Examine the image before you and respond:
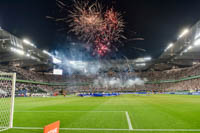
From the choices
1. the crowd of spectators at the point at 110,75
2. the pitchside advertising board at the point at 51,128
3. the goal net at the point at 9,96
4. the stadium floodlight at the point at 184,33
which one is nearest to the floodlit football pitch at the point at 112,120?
the goal net at the point at 9,96

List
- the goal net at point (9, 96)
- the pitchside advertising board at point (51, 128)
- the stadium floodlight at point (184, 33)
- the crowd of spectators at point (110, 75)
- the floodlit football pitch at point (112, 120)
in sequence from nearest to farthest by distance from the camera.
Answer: the pitchside advertising board at point (51, 128) < the floodlit football pitch at point (112, 120) < the goal net at point (9, 96) < the stadium floodlight at point (184, 33) < the crowd of spectators at point (110, 75)

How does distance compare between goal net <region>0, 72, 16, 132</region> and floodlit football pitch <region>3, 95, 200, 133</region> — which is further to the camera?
goal net <region>0, 72, 16, 132</region>

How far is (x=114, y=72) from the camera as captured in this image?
89.1 m

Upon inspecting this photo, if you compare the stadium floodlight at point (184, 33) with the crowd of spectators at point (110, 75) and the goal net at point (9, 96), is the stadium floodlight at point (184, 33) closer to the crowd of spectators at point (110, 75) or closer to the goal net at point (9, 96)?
the crowd of spectators at point (110, 75)

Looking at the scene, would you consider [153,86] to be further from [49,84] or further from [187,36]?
[49,84]

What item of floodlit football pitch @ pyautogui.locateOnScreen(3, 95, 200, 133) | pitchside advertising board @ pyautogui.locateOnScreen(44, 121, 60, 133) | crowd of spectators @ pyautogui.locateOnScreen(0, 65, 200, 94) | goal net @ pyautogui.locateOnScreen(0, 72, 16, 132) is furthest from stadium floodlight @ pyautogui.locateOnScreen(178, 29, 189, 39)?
pitchside advertising board @ pyautogui.locateOnScreen(44, 121, 60, 133)

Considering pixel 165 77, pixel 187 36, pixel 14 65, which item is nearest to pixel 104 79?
pixel 165 77

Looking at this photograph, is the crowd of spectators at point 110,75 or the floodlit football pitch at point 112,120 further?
the crowd of spectators at point 110,75

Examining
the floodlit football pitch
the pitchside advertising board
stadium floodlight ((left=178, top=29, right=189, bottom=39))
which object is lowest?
the floodlit football pitch

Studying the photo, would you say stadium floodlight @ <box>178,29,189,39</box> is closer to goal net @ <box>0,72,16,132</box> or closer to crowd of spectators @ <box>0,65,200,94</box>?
A: crowd of spectators @ <box>0,65,200,94</box>

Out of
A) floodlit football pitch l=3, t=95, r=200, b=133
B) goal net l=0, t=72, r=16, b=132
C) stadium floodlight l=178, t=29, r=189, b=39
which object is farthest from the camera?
Result: stadium floodlight l=178, t=29, r=189, b=39

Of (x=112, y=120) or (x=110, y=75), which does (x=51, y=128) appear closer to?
(x=112, y=120)

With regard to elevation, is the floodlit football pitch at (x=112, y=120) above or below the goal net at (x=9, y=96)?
below

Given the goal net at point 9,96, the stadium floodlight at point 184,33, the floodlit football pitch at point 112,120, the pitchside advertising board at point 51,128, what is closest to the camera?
the pitchside advertising board at point 51,128
